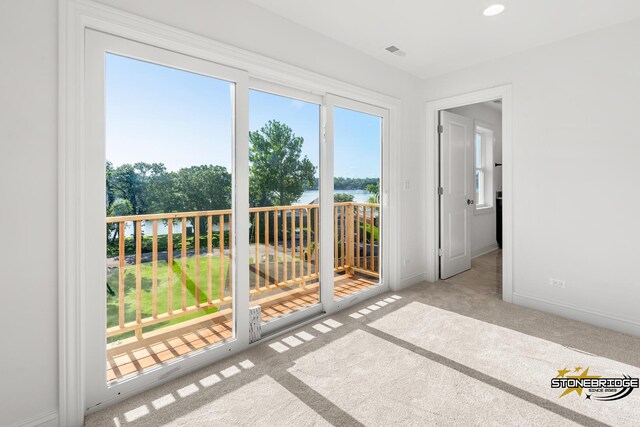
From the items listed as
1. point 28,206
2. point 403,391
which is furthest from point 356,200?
point 28,206

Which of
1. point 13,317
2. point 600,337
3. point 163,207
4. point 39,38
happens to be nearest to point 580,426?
point 600,337

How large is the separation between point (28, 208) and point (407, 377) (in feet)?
7.40

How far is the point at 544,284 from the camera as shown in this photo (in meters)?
2.99

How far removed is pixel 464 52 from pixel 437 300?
254 centimetres

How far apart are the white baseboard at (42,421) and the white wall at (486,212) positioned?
5199mm

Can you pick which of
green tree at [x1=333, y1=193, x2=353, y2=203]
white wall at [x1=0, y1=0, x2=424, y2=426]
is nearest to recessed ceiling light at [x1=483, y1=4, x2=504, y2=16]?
green tree at [x1=333, y1=193, x2=353, y2=203]

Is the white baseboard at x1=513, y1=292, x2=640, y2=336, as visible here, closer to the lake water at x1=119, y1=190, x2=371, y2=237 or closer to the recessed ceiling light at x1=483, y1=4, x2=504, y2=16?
the lake water at x1=119, y1=190, x2=371, y2=237

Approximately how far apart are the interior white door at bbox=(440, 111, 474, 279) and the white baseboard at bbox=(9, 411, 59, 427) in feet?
12.3

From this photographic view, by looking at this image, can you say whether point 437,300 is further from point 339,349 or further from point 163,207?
point 163,207

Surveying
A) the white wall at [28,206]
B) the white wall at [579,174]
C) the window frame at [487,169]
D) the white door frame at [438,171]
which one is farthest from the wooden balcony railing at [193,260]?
the window frame at [487,169]

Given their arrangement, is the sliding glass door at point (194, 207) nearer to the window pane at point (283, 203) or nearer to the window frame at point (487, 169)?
the window pane at point (283, 203)

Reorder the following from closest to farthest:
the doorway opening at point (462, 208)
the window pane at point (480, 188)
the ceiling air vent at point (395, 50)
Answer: the ceiling air vent at point (395, 50)
the doorway opening at point (462, 208)
the window pane at point (480, 188)

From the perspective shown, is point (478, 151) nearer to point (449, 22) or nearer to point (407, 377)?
point (449, 22)

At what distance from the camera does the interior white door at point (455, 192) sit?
12.8 feet
